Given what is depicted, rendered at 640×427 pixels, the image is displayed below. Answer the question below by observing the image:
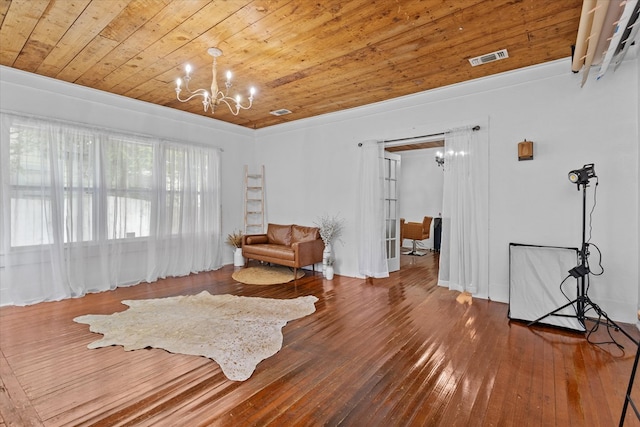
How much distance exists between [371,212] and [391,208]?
0.62m

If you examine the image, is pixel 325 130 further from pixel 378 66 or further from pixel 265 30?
pixel 265 30

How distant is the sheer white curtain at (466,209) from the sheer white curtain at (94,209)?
165 inches

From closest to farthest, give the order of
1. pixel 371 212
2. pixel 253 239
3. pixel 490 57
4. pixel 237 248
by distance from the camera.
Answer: pixel 490 57 < pixel 371 212 < pixel 253 239 < pixel 237 248

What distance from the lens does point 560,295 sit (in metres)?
3.28

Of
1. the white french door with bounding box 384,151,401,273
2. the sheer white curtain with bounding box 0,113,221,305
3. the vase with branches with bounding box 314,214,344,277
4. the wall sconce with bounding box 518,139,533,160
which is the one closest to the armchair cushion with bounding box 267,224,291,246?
the vase with branches with bounding box 314,214,344,277

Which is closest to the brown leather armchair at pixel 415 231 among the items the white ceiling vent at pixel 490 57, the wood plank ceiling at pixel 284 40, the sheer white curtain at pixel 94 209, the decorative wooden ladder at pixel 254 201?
the decorative wooden ladder at pixel 254 201

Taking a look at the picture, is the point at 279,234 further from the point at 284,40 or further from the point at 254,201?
the point at 284,40

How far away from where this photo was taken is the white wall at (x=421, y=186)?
8734 mm

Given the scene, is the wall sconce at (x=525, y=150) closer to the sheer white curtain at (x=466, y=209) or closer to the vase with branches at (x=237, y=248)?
the sheer white curtain at (x=466, y=209)

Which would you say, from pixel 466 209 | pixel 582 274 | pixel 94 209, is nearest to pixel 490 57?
pixel 466 209

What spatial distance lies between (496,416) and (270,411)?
136 cm

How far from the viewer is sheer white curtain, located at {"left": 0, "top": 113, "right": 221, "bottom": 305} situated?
3.82 metres

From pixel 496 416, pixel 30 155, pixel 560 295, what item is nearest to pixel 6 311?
pixel 30 155

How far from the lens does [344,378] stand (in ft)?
7.35
